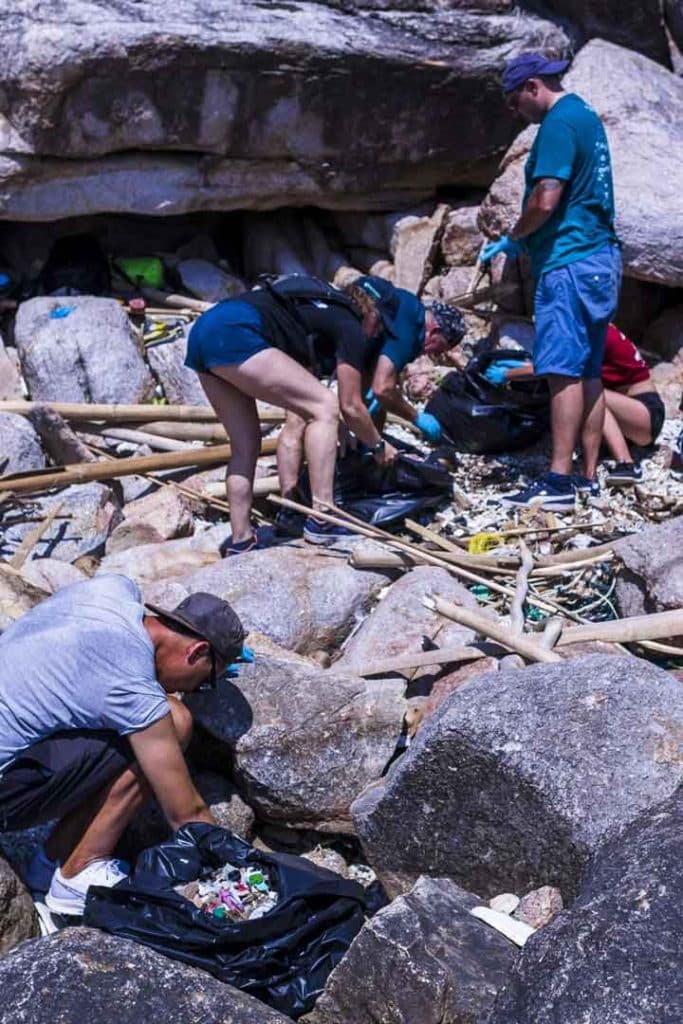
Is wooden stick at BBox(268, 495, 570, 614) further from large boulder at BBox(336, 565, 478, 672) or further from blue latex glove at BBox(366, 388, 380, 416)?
blue latex glove at BBox(366, 388, 380, 416)

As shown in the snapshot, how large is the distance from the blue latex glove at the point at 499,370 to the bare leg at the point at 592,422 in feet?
2.01

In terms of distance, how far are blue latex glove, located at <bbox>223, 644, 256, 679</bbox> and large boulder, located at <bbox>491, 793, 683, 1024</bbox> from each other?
6.39 ft

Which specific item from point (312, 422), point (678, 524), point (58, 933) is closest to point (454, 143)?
point (312, 422)

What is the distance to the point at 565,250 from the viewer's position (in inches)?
297

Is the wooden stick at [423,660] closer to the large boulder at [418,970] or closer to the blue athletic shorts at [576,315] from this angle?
the large boulder at [418,970]

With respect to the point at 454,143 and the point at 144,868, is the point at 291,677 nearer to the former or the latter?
the point at 144,868

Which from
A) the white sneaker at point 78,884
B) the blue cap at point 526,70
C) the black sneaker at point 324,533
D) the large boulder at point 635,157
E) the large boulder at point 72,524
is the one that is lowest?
the large boulder at point 72,524

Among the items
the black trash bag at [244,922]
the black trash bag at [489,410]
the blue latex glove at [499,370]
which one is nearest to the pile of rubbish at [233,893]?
the black trash bag at [244,922]

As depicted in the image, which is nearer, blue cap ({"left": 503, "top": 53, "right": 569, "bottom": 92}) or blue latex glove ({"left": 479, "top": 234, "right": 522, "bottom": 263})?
blue cap ({"left": 503, "top": 53, "right": 569, "bottom": 92})

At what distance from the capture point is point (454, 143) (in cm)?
998

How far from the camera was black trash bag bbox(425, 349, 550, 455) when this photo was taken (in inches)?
317

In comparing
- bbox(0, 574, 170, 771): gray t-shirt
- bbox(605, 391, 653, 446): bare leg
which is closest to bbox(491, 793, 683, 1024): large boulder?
bbox(0, 574, 170, 771): gray t-shirt

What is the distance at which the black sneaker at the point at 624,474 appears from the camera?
7.62 metres

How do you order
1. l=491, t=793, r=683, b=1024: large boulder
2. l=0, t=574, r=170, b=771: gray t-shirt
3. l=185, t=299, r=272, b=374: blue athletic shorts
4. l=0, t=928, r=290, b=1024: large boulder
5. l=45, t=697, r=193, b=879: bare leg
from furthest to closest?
l=185, t=299, r=272, b=374: blue athletic shorts, l=45, t=697, r=193, b=879: bare leg, l=0, t=574, r=170, b=771: gray t-shirt, l=0, t=928, r=290, b=1024: large boulder, l=491, t=793, r=683, b=1024: large boulder
